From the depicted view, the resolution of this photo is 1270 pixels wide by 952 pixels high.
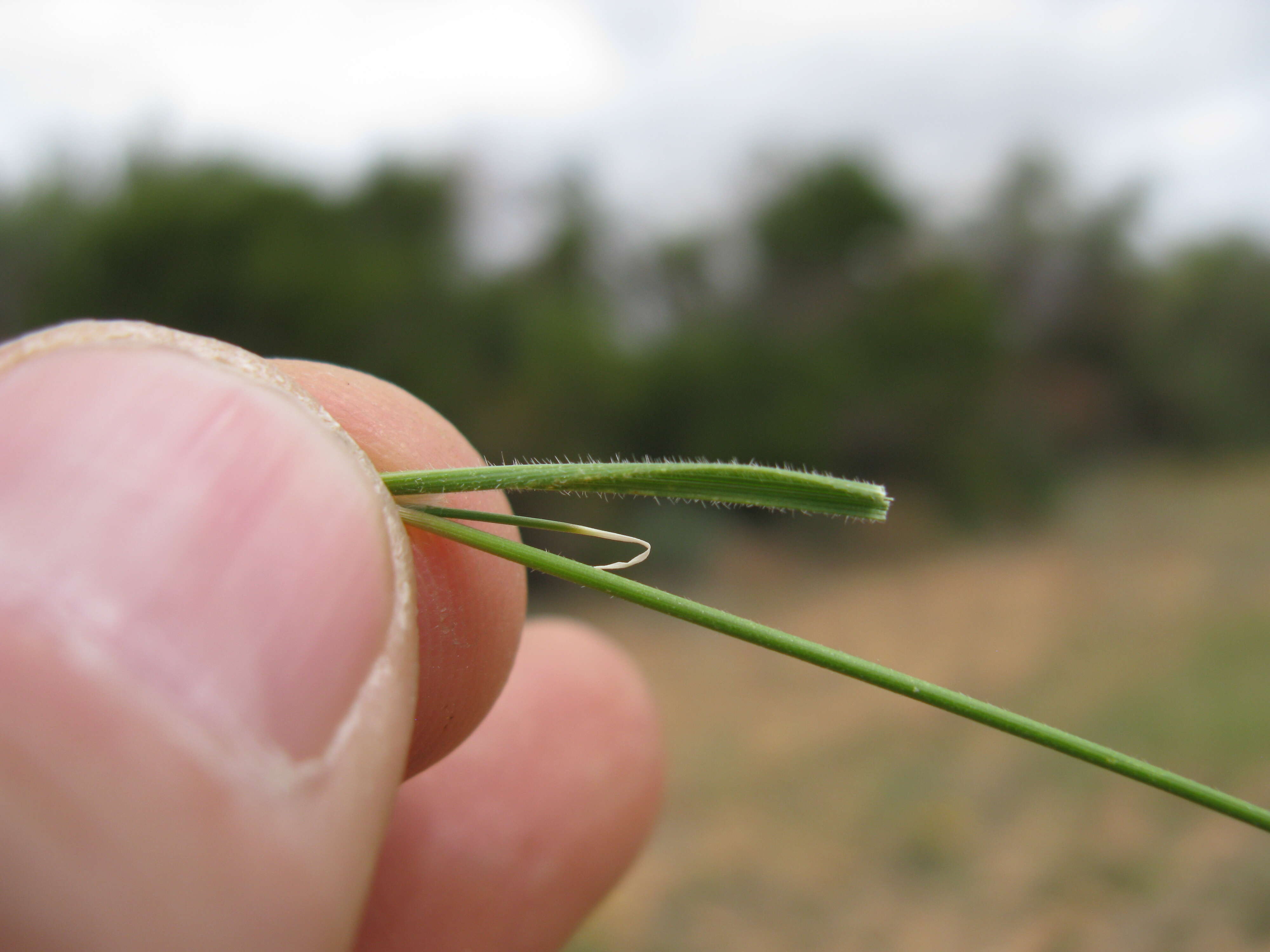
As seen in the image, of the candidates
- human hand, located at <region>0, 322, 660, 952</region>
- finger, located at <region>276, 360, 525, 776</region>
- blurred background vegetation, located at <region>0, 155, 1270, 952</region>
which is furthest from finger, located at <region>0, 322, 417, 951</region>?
blurred background vegetation, located at <region>0, 155, 1270, 952</region>

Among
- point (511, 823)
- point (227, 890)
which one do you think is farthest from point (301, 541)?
point (511, 823)

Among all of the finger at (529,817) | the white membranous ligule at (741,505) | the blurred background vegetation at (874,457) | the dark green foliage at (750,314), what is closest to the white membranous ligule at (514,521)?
the white membranous ligule at (741,505)

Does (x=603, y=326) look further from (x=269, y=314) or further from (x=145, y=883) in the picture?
(x=145, y=883)

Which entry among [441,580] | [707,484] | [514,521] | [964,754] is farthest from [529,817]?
[964,754]

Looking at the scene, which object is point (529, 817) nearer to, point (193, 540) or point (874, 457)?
point (193, 540)

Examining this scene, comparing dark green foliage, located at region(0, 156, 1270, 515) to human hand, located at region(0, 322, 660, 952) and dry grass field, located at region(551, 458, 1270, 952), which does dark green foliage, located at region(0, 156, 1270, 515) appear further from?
human hand, located at region(0, 322, 660, 952)

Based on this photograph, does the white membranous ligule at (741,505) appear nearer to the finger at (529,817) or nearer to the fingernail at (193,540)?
the fingernail at (193,540)
